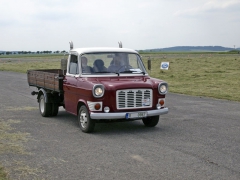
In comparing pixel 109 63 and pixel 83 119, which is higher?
pixel 109 63

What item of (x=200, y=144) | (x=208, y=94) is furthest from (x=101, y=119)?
(x=208, y=94)

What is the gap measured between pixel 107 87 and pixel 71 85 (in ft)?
4.42

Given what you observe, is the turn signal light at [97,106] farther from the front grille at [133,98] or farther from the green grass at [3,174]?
the green grass at [3,174]

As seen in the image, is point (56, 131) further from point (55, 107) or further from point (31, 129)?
point (55, 107)

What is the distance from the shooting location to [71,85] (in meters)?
9.84

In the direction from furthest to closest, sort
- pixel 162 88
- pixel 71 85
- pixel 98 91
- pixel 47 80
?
pixel 47 80
pixel 71 85
pixel 162 88
pixel 98 91

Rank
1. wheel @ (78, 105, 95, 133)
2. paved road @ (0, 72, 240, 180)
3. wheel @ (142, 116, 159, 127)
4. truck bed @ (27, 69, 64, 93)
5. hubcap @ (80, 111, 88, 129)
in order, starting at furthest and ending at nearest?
truck bed @ (27, 69, 64, 93), wheel @ (142, 116, 159, 127), hubcap @ (80, 111, 88, 129), wheel @ (78, 105, 95, 133), paved road @ (0, 72, 240, 180)

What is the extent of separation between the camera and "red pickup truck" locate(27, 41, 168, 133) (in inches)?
349

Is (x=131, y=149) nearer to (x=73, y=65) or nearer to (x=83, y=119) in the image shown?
(x=83, y=119)

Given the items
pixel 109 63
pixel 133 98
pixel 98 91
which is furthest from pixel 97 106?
pixel 109 63

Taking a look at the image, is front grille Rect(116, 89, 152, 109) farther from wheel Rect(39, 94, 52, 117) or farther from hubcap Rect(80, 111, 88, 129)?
wheel Rect(39, 94, 52, 117)

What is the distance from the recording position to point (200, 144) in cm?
786

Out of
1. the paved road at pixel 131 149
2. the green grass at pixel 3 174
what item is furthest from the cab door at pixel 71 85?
the green grass at pixel 3 174

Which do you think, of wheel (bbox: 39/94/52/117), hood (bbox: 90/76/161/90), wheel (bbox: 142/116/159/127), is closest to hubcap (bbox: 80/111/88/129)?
hood (bbox: 90/76/161/90)
